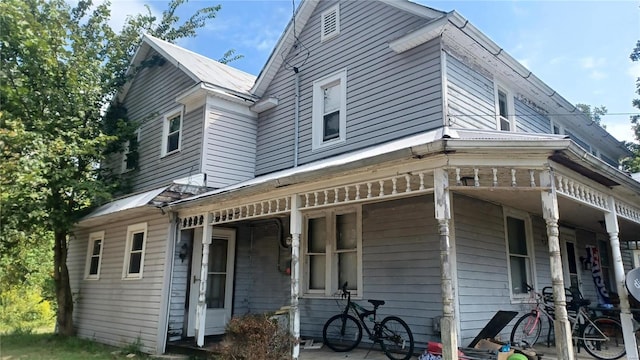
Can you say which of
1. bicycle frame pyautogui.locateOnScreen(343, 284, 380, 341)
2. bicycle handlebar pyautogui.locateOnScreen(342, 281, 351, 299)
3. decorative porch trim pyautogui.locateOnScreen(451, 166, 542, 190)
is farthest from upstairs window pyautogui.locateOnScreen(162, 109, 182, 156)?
decorative porch trim pyautogui.locateOnScreen(451, 166, 542, 190)

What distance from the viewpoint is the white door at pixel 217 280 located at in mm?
9336

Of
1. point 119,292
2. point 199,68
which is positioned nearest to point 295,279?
point 119,292

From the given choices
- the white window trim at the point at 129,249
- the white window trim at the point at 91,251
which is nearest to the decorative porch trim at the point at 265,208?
the white window trim at the point at 129,249

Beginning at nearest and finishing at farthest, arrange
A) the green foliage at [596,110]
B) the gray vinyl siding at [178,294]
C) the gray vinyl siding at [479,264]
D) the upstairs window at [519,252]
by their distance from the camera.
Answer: the gray vinyl siding at [479,264], the upstairs window at [519,252], the gray vinyl siding at [178,294], the green foliage at [596,110]

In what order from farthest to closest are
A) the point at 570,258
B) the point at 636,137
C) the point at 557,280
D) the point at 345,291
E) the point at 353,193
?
the point at 636,137
the point at 570,258
the point at 345,291
the point at 353,193
the point at 557,280

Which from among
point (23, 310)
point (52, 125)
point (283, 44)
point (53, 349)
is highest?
point (283, 44)

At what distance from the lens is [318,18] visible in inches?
415

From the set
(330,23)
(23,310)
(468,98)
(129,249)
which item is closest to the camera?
(468,98)

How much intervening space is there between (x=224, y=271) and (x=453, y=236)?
542 cm

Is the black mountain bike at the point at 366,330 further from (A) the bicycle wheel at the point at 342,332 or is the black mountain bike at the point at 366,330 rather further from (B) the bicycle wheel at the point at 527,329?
(B) the bicycle wheel at the point at 527,329

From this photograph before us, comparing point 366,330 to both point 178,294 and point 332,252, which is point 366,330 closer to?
point 332,252

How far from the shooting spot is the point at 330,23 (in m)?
10.2

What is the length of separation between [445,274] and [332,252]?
4.02 meters

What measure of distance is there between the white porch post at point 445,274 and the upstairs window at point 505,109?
503cm
